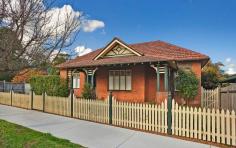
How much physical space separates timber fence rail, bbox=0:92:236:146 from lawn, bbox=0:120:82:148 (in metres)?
3.24

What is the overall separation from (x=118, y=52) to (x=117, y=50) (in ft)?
0.70

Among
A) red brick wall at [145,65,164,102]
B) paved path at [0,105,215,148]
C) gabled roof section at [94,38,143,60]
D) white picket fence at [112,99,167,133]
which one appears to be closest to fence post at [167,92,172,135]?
white picket fence at [112,99,167,133]

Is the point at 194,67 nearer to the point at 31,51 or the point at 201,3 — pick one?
the point at 201,3

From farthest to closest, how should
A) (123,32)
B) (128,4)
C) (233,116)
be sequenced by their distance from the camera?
(123,32) → (128,4) → (233,116)

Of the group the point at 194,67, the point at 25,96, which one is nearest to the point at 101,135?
the point at 25,96

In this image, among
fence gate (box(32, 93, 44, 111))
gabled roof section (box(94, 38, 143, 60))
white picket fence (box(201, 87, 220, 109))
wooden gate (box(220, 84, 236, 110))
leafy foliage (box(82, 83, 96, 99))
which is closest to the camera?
wooden gate (box(220, 84, 236, 110))

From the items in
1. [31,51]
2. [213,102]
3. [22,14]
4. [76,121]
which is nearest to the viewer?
[22,14]

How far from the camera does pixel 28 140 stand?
8.91 meters

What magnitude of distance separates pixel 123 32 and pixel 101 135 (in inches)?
666

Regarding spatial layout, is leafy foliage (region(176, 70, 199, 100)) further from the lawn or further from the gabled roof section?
the lawn

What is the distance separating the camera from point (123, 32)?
2580 centimetres

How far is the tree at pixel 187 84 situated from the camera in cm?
2042

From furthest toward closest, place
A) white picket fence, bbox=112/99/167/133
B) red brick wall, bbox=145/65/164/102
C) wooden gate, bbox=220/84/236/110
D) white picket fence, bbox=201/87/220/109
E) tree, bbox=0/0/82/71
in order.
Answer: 1. white picket fence, bbox=201/87/220/109
2. red brick wall, bbox=145/65/164/102
3. wooden gate, bbox=220/84/236/110
4. white picket fence, bbox=112/99/167/133
5. tree, bbox=0/0/82/71

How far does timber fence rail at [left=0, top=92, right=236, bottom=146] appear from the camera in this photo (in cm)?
870
